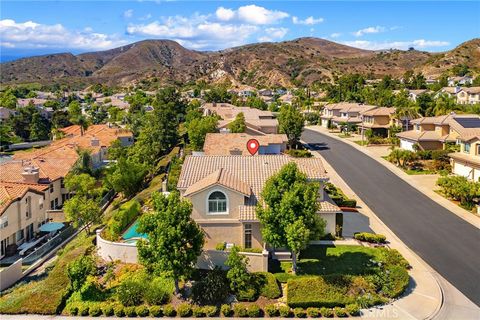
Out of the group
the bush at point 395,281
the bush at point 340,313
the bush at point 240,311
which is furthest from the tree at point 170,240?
the bush at point 395,281

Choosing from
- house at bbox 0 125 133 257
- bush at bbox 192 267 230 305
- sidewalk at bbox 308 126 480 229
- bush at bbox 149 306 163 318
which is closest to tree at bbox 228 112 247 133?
sidewalk at bbox 308 126 480 229

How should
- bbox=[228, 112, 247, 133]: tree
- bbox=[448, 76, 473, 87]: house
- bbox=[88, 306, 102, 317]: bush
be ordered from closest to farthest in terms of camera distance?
1. bbox=[88, 306, 102, 317]: bush
2. bbox=[228, 112, 247, 133]: tree
3. bbox=[448, 76, 473, 87]: house

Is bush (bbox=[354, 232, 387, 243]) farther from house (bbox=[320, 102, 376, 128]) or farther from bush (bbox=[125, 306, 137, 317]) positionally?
house (bbox=[320, 102, 376, 128])

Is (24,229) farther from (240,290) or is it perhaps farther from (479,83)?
(479,83)

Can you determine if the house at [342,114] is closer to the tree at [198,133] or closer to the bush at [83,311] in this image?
the tree at [198,133]

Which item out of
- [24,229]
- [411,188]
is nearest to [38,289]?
[24,229]
